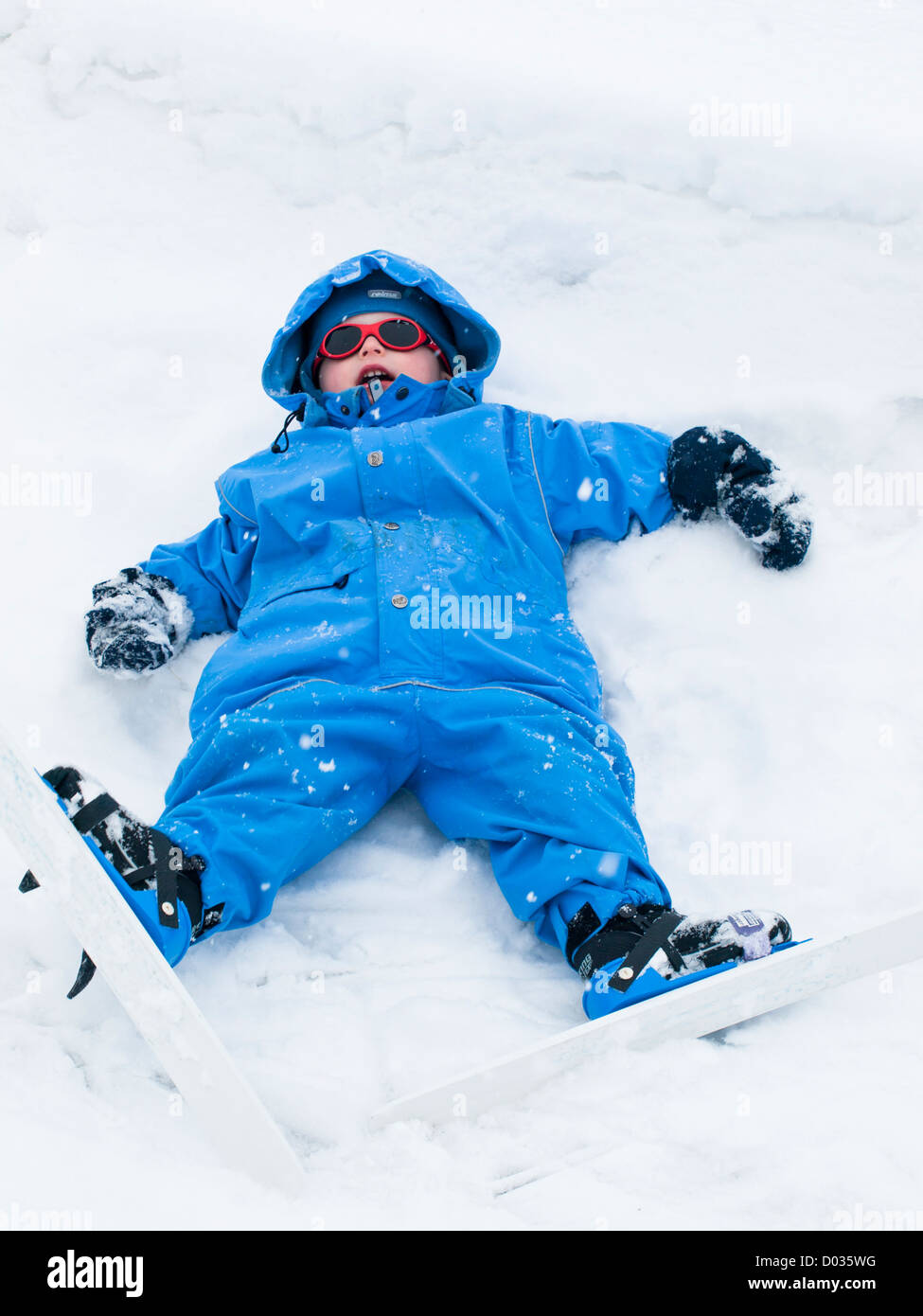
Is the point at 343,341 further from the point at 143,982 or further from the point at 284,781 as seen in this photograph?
the point at 143,982

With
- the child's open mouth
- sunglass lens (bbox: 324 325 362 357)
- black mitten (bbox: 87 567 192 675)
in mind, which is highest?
sunglass lens (bbox: 324 325 362 357)

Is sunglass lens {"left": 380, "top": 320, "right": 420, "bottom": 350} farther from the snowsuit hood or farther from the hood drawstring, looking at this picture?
the hood drawstring

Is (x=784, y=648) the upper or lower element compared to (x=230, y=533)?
lower

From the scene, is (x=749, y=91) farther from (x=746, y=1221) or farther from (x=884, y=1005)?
(x=746, y=1221)

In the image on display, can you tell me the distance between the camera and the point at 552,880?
1.62 m

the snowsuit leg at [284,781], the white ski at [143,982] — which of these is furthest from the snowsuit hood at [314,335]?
the white ski at [143,982]

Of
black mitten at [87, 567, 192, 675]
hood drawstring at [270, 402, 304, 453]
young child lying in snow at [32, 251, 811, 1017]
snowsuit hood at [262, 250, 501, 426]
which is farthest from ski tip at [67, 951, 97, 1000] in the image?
snowsuit hood at [262, 250, 501, 426]

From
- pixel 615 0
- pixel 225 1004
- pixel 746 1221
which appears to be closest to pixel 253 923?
pixel 225 1004

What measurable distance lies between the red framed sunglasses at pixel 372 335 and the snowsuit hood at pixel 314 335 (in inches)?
4.1

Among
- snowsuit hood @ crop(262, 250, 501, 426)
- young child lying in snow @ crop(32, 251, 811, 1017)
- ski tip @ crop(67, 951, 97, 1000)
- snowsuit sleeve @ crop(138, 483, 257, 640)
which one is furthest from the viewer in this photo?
snowsuit hood @ crop(262, 250, 501, 426)

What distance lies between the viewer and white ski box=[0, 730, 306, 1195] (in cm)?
112

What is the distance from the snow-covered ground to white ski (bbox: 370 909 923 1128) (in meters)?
0.03

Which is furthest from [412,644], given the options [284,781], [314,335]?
[314,335]

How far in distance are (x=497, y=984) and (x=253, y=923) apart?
394mm
